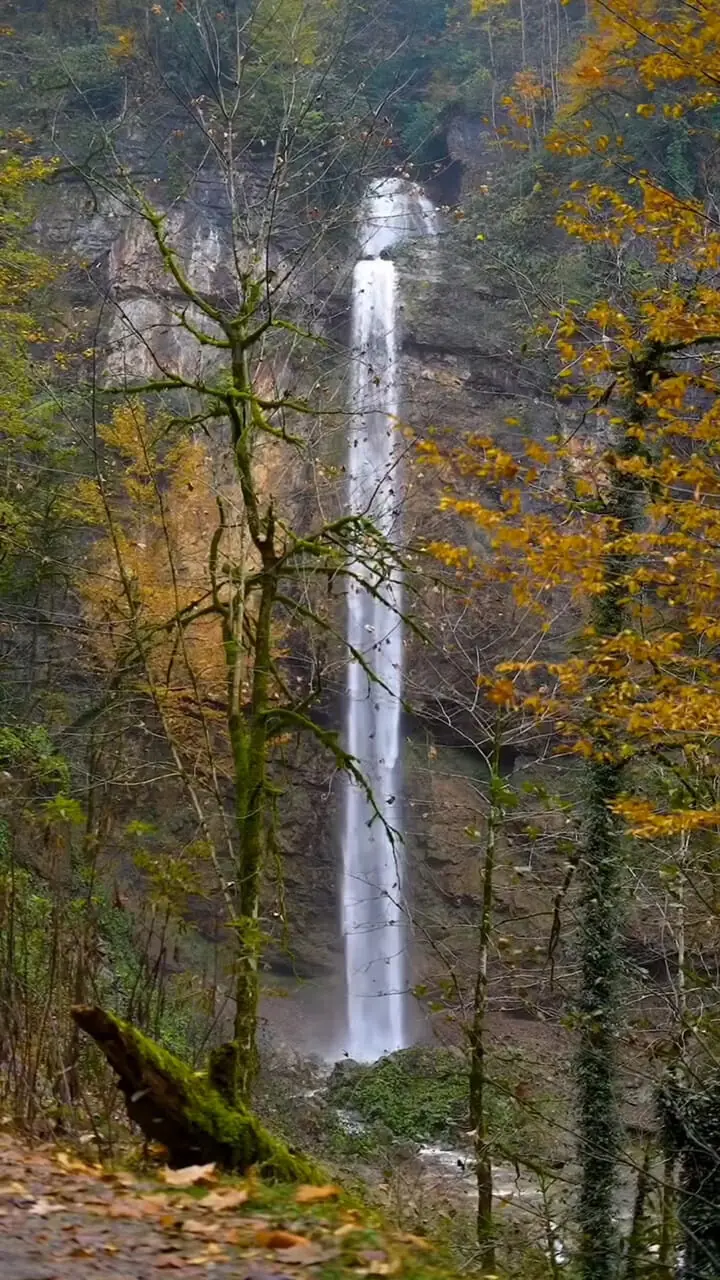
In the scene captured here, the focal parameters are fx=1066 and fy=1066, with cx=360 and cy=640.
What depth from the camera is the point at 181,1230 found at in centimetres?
335

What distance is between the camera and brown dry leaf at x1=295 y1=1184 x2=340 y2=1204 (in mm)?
4035

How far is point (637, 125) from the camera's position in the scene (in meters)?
24.6

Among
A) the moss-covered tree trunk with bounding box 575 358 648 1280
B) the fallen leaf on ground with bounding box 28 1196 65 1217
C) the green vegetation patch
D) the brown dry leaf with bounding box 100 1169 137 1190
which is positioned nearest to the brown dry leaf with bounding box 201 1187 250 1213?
the brown dry leaf with bounding box 100 1169 137 1190

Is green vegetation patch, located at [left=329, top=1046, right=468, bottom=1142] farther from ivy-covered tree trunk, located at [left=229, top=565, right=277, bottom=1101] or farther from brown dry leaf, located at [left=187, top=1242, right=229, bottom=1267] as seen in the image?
brown dry leaf, located at [left=187, top=1242, right=229, bottom=1267]

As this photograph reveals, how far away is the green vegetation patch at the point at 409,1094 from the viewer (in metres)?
15.7

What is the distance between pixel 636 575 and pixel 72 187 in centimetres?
2465

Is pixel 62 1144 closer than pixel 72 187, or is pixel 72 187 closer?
pixel 62 1144

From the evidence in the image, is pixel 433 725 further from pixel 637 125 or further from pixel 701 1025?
pixel 701 1025

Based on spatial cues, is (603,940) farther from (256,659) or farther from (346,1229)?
(346,1229)

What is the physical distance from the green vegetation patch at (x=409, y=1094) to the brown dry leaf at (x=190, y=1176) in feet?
39.0

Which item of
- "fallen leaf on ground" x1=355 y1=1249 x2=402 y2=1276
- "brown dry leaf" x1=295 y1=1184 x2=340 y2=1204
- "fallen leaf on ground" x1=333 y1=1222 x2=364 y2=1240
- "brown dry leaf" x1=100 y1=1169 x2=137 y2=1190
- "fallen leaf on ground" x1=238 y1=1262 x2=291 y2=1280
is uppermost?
"fallen leaf on ground" x1=238 y1=1262 x2=291 y2=1280

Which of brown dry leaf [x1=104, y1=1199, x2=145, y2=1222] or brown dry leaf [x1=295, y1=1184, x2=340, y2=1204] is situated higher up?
brown dry leaf [x1=104, y1=1199, x2=145, y2=1222]

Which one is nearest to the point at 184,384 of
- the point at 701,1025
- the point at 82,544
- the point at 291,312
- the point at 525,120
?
the point at 525,120

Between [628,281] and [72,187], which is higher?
[72,187]
